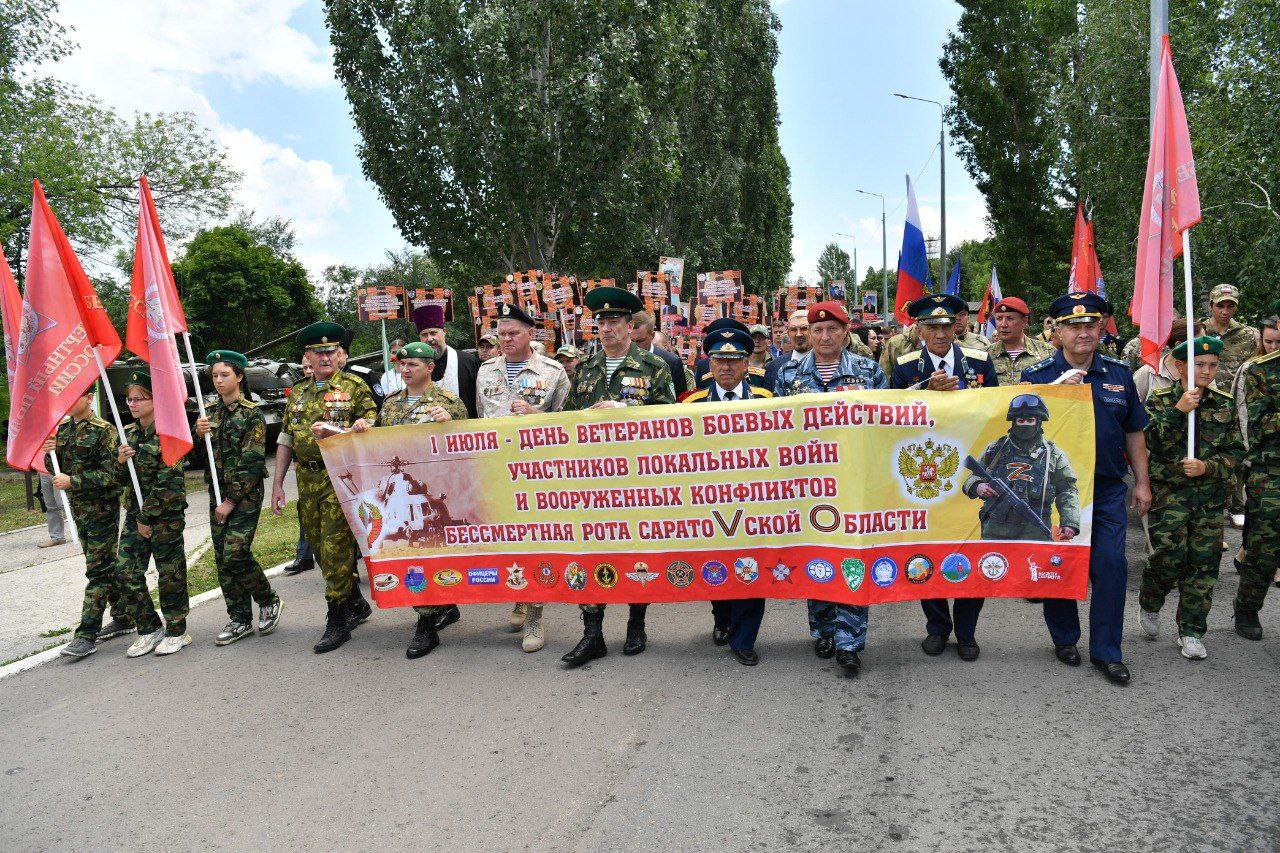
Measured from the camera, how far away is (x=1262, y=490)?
16.3 feet

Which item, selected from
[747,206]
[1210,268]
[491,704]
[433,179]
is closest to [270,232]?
[747,206]

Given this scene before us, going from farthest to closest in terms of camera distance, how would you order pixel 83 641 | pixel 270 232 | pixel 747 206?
pixel 270 232 < pixel 747 206 < pixel 83 641

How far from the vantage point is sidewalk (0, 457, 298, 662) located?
21.8 feet

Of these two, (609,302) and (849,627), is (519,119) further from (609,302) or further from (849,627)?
(849,627)

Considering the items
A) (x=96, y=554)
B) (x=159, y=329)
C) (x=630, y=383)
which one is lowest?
(x=96, y=554)

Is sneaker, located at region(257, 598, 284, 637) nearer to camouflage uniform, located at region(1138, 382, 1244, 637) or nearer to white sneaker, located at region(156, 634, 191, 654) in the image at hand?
white sneaker, located at region(156, 634, 191, 654)

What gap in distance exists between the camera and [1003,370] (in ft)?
23.7

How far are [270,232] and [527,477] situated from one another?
6502 centimetres

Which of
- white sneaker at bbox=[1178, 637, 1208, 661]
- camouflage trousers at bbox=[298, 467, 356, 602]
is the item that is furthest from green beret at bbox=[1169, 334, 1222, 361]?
camouflage trousers at bbox=[298, 467, 356, 602]

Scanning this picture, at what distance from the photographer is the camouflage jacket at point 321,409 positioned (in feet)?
19.2

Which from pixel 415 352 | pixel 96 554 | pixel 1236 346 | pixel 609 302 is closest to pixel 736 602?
pixel 609 302

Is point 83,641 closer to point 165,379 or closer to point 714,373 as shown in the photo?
point 165,379

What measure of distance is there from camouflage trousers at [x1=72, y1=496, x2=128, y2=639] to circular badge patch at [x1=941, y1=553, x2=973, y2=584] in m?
5.55

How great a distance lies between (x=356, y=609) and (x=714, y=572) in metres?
2.79
